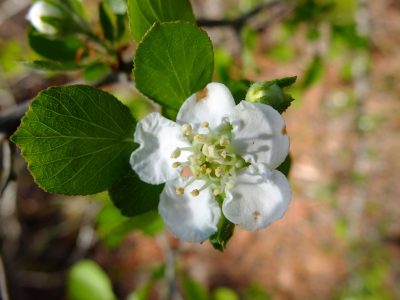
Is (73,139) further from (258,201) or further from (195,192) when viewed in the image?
(258,201)

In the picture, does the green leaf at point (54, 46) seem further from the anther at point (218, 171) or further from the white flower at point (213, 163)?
the anther at point (218, 171)

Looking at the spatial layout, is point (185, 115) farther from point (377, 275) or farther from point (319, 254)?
point (319, 254)

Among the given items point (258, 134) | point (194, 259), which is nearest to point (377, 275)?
point (194, 259)

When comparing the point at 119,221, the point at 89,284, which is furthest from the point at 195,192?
the point at 89,284

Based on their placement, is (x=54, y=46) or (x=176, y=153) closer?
(x=176, y=153)

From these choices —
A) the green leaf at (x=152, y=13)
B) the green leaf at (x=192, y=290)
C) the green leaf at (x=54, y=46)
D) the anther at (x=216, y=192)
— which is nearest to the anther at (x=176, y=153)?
the anther at (x=216, y=192)

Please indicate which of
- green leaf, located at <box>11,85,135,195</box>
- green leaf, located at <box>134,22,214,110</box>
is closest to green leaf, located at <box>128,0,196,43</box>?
green leaf, located at <box>134,22,214,110</box>
